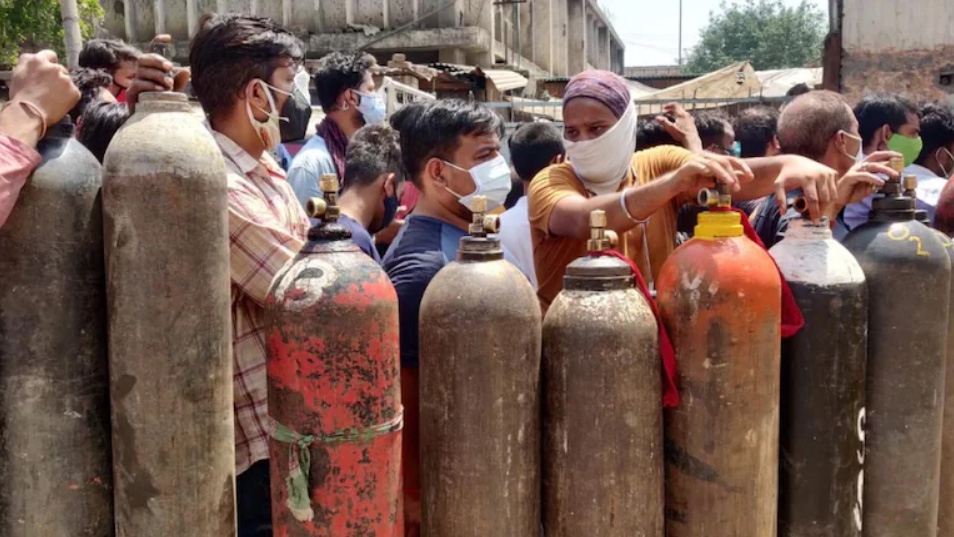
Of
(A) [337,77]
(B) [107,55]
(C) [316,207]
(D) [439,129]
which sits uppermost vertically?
(B) [107,55]

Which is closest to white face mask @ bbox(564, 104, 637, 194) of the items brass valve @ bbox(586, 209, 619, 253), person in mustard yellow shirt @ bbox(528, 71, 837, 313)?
person in mustard yellow shirt @ bbox(528, 71, 837, 313)

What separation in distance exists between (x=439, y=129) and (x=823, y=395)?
137cm

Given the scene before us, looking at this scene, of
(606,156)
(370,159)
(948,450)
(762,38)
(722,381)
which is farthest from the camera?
(762,38)

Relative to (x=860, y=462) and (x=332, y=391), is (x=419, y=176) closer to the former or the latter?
(x=332, y=391)

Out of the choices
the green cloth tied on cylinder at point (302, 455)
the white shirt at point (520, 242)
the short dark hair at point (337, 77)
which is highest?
the short dark hair at point (337, 77)

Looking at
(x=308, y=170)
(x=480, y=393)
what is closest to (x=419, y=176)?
(x=480, y=393)

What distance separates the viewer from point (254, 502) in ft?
6.94

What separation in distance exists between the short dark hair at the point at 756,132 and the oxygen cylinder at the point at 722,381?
3.41 metres

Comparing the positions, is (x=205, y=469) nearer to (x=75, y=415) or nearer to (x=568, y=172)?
(x=75, y=415)

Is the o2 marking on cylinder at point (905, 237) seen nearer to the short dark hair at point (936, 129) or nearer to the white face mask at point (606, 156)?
the white face mask at point (606, 156)

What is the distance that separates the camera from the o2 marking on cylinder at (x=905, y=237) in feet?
6.90

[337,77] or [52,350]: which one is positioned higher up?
[337,77]

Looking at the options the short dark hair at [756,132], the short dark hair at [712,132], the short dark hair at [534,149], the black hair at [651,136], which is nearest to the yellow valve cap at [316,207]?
the black hair at [651,136]

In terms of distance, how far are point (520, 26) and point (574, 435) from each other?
24649 millimetres
